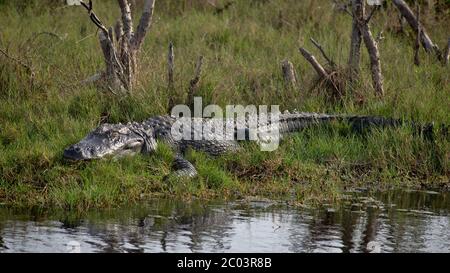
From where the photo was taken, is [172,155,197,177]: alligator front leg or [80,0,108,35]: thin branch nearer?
[172,155,197,177]: alligator front leg

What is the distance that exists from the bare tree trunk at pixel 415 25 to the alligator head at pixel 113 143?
15.2 ft

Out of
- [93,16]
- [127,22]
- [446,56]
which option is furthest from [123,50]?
[446,56]

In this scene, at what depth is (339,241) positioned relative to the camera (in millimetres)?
6871

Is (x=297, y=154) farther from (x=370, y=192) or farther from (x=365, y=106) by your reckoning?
(x=365, y=106)

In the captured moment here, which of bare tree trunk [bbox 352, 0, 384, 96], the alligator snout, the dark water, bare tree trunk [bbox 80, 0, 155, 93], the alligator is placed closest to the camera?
the dark water

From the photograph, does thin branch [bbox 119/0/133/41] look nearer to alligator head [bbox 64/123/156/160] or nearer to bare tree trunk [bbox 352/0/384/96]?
alligator head [bbox 64/123/156/160]

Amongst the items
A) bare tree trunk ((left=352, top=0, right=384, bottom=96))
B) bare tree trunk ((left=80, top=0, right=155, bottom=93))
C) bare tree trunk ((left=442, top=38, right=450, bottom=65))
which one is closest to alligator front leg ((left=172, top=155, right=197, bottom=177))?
bare tree trunk ((left=80, top=0, right=155, bottom=93))

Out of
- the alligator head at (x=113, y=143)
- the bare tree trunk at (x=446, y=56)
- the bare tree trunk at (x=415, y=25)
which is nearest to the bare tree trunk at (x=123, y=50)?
the alligator head at (x=113, y=143)

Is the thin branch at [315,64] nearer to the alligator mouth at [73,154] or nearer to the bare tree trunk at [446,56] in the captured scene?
the bare tree trunk at [446,56]

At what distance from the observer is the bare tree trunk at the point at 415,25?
12.3 meters

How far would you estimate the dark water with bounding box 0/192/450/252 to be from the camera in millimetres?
6672

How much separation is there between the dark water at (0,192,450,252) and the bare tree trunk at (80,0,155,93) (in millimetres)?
2561
